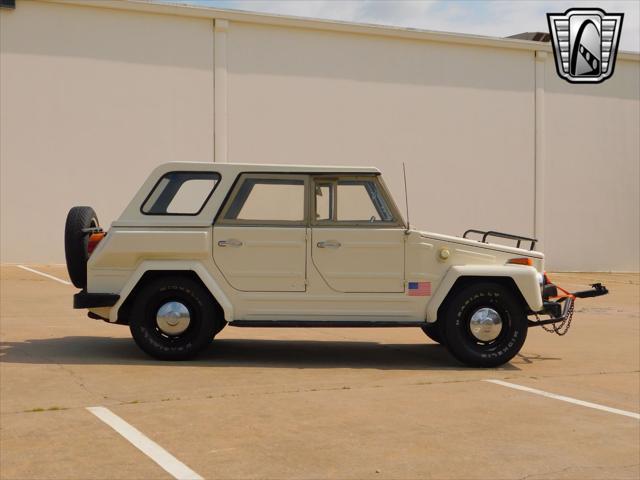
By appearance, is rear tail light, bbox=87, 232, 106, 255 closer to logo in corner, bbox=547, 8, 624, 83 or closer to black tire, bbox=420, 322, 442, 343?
black tire, bbox=420, 322, 442, 343

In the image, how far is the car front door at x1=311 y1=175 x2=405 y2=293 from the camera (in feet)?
29.5

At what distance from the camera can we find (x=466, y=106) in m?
26.8

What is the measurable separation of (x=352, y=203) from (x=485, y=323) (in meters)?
1.75

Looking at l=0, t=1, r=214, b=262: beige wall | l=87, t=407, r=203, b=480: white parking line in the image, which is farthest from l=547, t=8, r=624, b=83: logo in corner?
l=87, t=407, r=203, b=480: white parking line

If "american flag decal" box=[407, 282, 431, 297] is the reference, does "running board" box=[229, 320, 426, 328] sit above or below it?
below

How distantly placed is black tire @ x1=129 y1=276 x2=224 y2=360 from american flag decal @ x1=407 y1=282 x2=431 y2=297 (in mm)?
1903

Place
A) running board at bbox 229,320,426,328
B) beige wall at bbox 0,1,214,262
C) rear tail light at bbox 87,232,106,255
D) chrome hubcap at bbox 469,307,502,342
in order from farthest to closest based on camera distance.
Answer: beige wall at bbox 0,1,214,262 < rear tail light at bbox 87,232,106,255 < chrome hubcap at bbox 469,307,502,342 < running board at bbox 229,320,426,328

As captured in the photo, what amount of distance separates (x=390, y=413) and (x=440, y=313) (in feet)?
8.23

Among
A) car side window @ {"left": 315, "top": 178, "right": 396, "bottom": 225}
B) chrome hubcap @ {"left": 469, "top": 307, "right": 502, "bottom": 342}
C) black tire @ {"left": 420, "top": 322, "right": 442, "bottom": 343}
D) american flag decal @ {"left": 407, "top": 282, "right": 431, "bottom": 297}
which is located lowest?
black tire @ {"left": 420, "top": 322, "right": 442, "bottom": 343}

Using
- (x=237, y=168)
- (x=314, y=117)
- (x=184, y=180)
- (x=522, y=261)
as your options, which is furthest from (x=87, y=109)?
(x=522, y=261)

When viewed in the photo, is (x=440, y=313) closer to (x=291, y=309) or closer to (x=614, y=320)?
(x=291, y=309)

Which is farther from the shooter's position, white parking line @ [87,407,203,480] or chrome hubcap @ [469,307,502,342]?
chrome hubcap @ [469,307,502,342]

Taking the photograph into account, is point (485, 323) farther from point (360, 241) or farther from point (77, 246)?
point (77, 246)

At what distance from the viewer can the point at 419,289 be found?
9.03 meters
